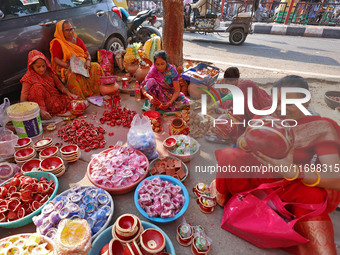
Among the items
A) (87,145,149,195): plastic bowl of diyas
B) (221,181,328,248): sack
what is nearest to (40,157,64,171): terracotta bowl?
(87,145,149,195): plastic bowl of diyas

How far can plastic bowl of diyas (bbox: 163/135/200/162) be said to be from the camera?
2.44m

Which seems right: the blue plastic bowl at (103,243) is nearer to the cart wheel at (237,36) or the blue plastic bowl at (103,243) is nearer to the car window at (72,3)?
the car window at (72,3)

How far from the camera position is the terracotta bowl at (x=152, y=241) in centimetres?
135

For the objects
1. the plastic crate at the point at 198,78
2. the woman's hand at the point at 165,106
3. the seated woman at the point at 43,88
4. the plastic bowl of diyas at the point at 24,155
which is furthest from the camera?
the plastic crate at the point at 198,78

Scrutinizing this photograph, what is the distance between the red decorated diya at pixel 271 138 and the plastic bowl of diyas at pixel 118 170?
119 cm

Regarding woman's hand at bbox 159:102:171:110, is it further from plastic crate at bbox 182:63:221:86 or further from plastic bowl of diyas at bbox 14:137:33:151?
plastic bowl of diyas at bbox 14:137:33:151

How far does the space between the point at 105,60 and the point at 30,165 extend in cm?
313

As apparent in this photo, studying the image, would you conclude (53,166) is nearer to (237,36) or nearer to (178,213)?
(178,213)

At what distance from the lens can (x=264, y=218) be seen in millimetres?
1505

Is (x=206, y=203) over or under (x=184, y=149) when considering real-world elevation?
under

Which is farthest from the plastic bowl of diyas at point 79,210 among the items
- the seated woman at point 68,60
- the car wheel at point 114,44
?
the car wheel at point 114,44

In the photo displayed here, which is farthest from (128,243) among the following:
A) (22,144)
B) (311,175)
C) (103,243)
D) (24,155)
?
(22,144)

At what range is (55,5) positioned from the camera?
12.3 ft

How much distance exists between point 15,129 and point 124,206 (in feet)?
6.60
